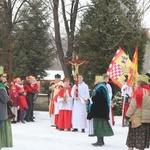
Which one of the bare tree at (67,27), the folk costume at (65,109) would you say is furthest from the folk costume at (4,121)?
the bare tree at (67,27)

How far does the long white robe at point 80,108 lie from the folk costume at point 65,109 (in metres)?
0.40

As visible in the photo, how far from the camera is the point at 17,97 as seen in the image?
1731 centimetres

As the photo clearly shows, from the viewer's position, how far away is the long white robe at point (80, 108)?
14.7 metres

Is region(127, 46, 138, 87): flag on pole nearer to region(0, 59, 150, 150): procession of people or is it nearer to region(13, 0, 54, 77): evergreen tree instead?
region(0, 59, 150, 150): procession of people

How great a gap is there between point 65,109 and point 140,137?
5.77 metres

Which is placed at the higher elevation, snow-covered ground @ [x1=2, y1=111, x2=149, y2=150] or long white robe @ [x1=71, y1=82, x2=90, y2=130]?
long white robe @ [x1=71, y1=82, x2=90, y2=130]

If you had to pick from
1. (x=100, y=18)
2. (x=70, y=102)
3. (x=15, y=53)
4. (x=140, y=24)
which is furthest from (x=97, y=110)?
(x=15, y=53)

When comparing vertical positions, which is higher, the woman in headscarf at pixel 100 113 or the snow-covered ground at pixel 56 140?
the woman in headscarf at pixel 100 113

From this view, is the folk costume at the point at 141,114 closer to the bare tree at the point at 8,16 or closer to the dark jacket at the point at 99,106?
the dark jacket at the point at 99,106

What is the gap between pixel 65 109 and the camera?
50.3 ft

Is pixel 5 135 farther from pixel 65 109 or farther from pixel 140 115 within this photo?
pixel 65 109

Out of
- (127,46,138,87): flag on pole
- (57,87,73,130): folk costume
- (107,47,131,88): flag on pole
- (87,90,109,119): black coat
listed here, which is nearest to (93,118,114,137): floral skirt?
(87,90,109,119): black coat

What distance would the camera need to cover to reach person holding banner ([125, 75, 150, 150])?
970 centimetres

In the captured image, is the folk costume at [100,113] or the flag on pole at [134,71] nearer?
the folk costume at [100,113]
